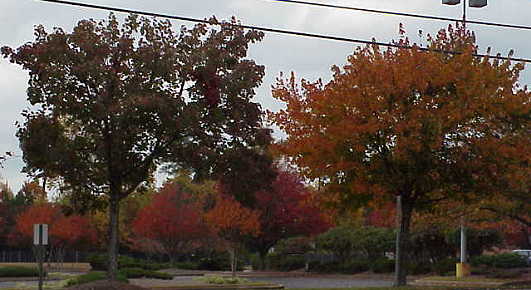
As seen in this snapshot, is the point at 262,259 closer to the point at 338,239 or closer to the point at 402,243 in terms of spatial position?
the point at 338,239

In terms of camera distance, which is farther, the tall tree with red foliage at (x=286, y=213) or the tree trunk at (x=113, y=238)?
the tall tree with red foliage at (x=286, y=213)

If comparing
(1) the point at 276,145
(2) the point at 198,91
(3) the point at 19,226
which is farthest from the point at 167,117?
(3) the point at 19,226

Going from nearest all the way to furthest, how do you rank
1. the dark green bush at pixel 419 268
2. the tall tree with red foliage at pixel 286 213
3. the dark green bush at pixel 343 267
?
1. the tall tree with red foliage at pixel 286 213
2. the dark green bush at pixel 419 268
3. the dark green bush at pixel 343 267

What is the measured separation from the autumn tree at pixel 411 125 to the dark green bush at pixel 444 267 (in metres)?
28.5

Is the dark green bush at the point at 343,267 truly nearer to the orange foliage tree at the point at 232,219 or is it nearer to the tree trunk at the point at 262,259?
the tree trunk at the point at 262,259

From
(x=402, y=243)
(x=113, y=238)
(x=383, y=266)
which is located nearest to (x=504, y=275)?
(x=383, y=266)

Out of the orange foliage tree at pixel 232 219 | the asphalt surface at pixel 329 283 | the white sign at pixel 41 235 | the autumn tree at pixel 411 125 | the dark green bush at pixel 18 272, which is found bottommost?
the asphalt surface at pixel 329 283

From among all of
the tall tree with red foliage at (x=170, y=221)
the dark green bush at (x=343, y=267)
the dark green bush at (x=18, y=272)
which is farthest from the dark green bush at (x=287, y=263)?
the dark green bush at (x=18, y=272)

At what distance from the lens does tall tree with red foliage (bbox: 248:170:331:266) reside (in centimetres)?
5541

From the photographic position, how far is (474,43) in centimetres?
2930

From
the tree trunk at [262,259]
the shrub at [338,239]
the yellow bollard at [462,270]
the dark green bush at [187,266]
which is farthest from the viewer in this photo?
the dark green bush at [187,266]

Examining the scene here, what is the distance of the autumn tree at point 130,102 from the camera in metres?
27.5

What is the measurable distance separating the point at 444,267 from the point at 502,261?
3.96 metres

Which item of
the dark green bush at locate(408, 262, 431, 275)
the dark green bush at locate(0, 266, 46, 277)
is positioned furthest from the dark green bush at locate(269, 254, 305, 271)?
the dark green bush at locate(0, 266, 46, 277)
